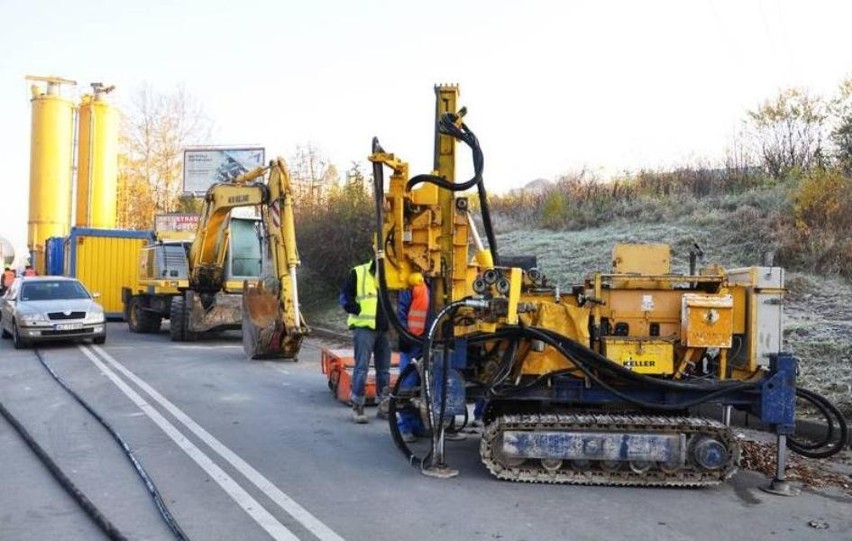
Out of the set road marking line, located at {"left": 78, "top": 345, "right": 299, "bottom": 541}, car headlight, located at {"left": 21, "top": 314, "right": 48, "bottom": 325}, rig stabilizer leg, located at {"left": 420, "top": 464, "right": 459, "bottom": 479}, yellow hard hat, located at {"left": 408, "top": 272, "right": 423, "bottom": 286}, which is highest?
yellow hard hat, located at {"left": 408, "top": 272, "right": 423, "bottom": 286}

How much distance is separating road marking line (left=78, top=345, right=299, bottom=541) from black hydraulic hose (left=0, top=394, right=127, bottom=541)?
900mm

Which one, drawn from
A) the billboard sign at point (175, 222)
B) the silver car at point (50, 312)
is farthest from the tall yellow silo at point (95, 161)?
the silver car at point (50, 312)

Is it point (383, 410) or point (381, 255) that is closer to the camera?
point (381, 255)

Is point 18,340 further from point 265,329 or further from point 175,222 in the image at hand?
point 175,222

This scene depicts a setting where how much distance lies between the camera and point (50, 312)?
16.2 m

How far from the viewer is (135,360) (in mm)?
14664

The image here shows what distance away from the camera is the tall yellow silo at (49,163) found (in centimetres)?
4009

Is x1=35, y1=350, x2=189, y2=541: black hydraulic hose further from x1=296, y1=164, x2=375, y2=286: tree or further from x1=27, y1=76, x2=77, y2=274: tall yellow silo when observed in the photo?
x1=27, y1=76, x2=77, y2=274: tall yellow silo

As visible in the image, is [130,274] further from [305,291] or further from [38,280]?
[38,280]

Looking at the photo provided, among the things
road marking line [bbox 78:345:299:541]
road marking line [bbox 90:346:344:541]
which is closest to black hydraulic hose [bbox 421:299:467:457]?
road marking line [bbox 90:346:344:541]

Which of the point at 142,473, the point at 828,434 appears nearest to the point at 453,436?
the point at 142,473

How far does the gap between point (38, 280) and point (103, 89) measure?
27281mm

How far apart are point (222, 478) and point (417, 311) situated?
2.32 metres

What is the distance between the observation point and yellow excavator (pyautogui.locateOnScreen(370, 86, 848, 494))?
21.8 ft
